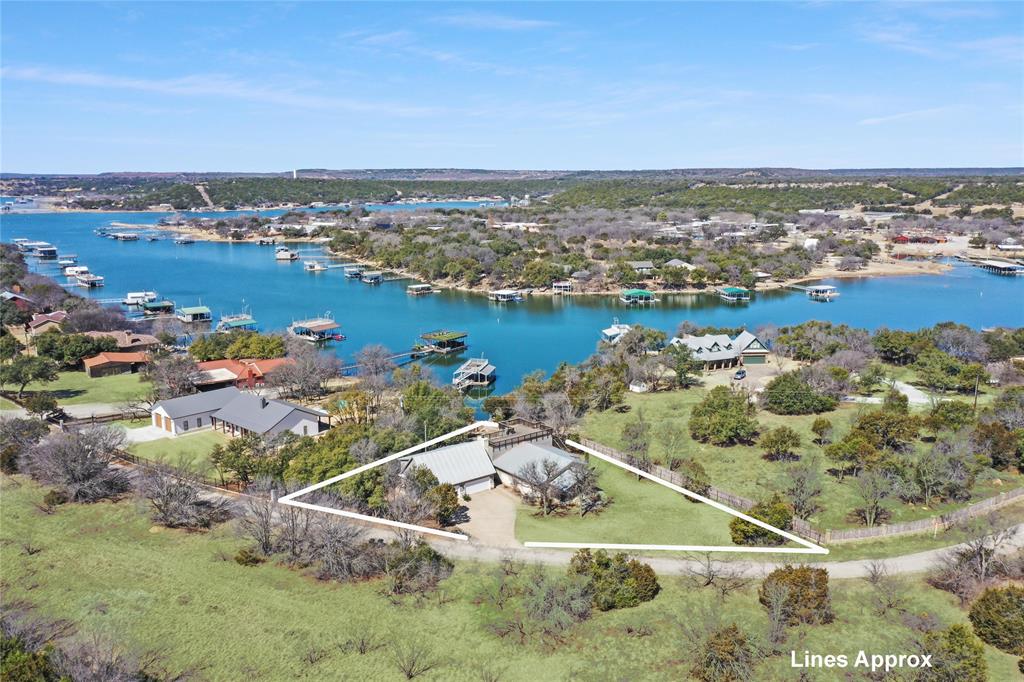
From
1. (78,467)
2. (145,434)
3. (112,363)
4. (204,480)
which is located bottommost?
(145,434)

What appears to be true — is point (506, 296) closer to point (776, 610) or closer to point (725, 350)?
point (725, 350)

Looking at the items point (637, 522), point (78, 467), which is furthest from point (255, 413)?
point (637, 522)

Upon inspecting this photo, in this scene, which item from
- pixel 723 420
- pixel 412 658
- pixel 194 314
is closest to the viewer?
pixel 412 658

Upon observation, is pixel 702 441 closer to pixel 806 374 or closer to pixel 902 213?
pixel 806 374

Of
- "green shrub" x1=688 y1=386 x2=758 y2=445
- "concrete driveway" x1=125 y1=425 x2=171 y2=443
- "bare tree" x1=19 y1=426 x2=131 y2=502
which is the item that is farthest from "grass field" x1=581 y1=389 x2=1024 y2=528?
"bare tree" x1=19 y1=426 x2=131 y2=502

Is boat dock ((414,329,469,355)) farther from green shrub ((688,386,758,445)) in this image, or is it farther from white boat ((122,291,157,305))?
white boat ((122,291,157,305))

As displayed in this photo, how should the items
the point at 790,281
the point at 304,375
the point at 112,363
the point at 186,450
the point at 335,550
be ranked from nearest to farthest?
the point at 335,550 → the point at 186,450 → the point at 304,375 → the point at 112,363 → the point at 790,281

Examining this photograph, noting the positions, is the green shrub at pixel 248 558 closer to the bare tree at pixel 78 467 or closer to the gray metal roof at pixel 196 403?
the bare tree at pixel 78 467
